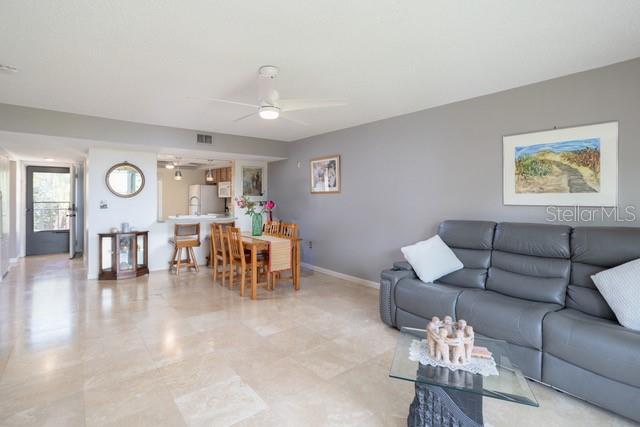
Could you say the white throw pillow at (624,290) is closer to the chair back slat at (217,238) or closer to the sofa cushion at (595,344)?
the sofa cushion at (595,344)

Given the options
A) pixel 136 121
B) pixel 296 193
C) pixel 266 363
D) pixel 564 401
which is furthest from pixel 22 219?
pixel 564 401

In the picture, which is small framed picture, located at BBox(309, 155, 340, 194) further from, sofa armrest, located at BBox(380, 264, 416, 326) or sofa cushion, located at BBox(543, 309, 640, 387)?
sofa cushion, located at BBox(543, 309, 640, 387)

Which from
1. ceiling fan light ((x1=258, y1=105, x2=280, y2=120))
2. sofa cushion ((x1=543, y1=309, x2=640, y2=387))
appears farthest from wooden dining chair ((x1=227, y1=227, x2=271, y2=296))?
sofa cushion ((x1=543, y1=309, x2=640, y2=387))

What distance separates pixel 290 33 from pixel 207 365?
8.35ft

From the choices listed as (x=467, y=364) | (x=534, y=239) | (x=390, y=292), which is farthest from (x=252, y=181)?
(x=467, y=364)

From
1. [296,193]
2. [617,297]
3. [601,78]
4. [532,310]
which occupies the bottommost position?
[532,310]

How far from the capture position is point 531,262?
9.47ft

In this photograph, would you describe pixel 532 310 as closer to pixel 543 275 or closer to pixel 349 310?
pixel 543 275

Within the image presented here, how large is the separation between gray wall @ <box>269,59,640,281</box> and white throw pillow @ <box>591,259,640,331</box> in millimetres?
832

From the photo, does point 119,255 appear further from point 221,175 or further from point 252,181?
point 221,175

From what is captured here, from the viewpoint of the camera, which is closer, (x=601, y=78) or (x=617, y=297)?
(x=617, y=297)

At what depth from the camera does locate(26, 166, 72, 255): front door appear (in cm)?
722

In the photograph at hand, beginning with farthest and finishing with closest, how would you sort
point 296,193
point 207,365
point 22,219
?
point 22,219, point 296,193, point 207,365

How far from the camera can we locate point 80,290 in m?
4.58
